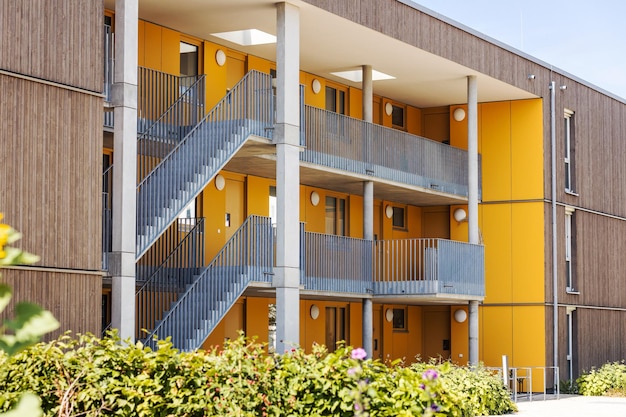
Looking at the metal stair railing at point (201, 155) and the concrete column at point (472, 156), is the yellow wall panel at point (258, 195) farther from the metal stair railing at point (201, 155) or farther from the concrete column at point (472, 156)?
the concrete column at point (472, 156)

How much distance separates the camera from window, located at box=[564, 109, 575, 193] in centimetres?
3189

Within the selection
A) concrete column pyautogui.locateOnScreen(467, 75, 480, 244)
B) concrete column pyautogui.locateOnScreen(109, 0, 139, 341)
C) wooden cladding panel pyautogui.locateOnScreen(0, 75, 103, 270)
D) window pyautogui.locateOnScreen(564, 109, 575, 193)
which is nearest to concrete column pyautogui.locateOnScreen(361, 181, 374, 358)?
concrete column pyautogui.locateOnScreen(467, 75, 480, 244)

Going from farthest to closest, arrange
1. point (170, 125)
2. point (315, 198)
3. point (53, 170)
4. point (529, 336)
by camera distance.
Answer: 1. point (529, 336)
2. point (315, 198)
3. point (170, 125)
4. point (53, 170)

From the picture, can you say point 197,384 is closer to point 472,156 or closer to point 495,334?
point 472,156

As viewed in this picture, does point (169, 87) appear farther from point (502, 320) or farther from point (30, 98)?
point (502, 320)

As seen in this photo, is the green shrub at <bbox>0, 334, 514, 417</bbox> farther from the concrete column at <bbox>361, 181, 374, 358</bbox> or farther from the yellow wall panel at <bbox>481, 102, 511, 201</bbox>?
the yellow wall panel at <bbox>481, 102, 511, 201</bbox>

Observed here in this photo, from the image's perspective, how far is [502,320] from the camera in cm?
3047

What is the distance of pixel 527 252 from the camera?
30391 mm

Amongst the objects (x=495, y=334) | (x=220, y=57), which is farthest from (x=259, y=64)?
(x=495, y=334)

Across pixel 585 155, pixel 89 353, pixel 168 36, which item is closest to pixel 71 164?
pixel 89 353

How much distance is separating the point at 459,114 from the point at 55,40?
17.2 meters

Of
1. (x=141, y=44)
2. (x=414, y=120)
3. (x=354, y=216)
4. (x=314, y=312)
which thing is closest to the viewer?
(x=141, y=44)

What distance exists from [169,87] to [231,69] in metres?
3.90

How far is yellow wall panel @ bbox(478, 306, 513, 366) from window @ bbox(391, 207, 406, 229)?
3.27m
